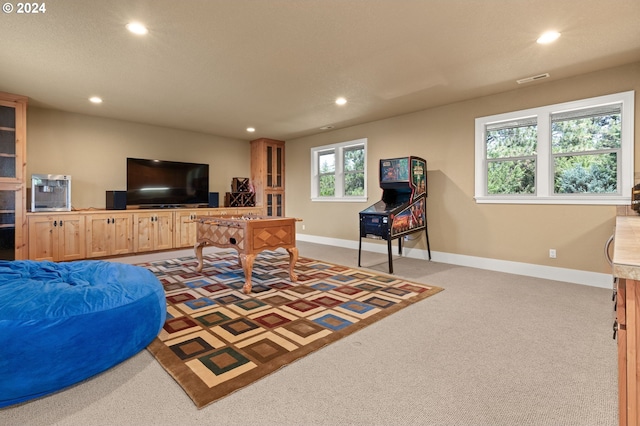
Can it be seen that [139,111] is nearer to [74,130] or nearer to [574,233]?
[74,130]

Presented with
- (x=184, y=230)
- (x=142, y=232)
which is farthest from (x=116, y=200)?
(x=184, y=230)

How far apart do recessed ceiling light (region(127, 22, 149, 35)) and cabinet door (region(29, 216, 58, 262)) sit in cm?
347

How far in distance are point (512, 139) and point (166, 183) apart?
19.9 ft

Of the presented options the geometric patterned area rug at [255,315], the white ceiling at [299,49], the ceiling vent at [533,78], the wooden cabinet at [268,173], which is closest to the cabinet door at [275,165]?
the wooden cabinet at [268,173]

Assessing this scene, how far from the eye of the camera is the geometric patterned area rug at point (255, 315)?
1.91 m

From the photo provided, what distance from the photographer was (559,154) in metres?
3.97

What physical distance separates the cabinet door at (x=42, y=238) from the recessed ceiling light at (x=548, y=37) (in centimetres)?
652

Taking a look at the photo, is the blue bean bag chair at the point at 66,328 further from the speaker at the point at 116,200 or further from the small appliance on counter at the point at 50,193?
the speaker at the point at 116,200

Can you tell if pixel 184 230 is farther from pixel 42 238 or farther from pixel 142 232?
pixel 42 238

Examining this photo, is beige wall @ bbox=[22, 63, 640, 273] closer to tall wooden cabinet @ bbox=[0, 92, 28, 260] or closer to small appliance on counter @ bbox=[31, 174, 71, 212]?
small appliance on counter @ bbox=[31, 174, 71, 212]

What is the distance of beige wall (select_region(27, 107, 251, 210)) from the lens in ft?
16.6

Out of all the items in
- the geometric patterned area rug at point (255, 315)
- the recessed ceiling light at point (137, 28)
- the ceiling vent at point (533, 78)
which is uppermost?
the ceiling vent at point (533, 78)

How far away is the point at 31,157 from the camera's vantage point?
4949mm

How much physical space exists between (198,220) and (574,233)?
4847mm
